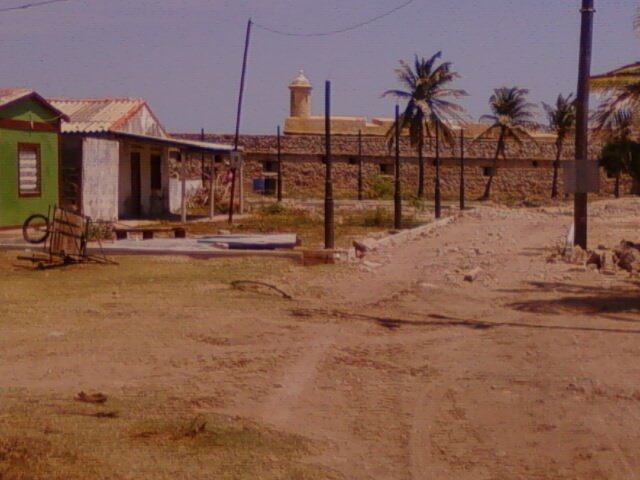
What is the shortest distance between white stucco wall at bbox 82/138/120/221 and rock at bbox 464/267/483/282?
13088 millimetres

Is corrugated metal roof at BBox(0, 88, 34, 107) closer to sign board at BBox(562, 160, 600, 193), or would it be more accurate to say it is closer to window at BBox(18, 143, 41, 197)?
window at BBox(18, 143, 41, 197)

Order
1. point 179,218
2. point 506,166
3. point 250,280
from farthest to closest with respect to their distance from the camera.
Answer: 1. point 506,166
2. point 179,218
3. point 250,280

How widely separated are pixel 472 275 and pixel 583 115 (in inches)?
245

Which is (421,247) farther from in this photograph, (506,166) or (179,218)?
(506,166)

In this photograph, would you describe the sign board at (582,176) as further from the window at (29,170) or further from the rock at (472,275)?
the window at (29,170)

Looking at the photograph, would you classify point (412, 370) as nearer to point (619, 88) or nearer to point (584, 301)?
point (584, 301)

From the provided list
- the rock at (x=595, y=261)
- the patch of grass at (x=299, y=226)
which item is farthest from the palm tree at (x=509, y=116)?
the rock at (x=595, y=261)

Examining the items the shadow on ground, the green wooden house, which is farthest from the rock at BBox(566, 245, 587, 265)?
the green wooden house

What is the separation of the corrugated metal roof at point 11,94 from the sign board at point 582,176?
12481 mm

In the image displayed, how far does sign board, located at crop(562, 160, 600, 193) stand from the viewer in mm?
19719

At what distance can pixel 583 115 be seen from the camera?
2069cm

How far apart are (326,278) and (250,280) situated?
1.36m

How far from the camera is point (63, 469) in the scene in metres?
5.97

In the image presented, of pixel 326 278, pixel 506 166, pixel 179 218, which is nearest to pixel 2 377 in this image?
pixel 326 278
